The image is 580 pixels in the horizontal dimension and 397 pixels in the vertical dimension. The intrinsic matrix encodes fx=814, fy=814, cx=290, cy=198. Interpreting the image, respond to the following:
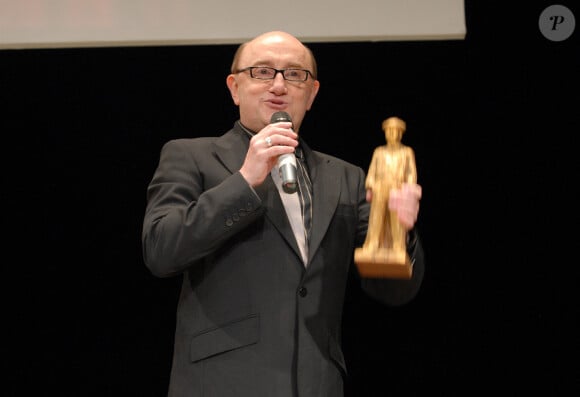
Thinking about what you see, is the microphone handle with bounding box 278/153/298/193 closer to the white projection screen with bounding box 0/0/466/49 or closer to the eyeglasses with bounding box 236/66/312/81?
the eyeglasses with bounding box 236/66/312/81

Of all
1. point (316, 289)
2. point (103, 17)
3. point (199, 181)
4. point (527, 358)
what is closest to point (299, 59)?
point (199, 181)

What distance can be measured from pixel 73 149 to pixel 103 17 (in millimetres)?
602

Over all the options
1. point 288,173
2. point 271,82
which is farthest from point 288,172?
point 271,82

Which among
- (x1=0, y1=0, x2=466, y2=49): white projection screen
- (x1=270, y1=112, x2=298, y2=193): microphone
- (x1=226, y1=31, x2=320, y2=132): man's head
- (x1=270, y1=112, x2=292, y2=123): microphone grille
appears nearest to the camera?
(x1=270, y1=112, x2=298, y2=193): microphone

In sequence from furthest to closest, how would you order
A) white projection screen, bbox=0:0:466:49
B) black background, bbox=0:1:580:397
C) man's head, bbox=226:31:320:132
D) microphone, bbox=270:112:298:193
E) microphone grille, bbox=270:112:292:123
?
1. black background, bbox=0:1:580:397
2. white projection screen, bbox=0:0:466:49
3. man's head, bbox=226:31:320:132
4. microphone grille, bbox=270:112:292:123
5. microphone, bbox=270:112:298:193

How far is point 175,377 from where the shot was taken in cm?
199

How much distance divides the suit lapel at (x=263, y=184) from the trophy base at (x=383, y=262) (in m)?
Result: 0.18

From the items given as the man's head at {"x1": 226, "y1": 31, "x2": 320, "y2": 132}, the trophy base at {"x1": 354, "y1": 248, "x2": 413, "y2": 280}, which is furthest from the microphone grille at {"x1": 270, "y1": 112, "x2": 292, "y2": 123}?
the trophy base at {"x1": 354, "y1": 248, "x2": 413, "y2": 280}

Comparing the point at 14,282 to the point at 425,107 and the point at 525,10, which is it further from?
the point at 525,10

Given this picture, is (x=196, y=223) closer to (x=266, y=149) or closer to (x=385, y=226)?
(x=266, y=149)

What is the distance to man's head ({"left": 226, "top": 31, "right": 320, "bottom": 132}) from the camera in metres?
2.17

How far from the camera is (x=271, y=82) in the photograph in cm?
219

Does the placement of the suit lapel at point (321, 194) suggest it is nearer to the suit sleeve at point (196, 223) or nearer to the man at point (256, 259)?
the man at point (256, 259)

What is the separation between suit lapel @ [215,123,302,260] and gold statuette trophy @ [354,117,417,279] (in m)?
0.20
